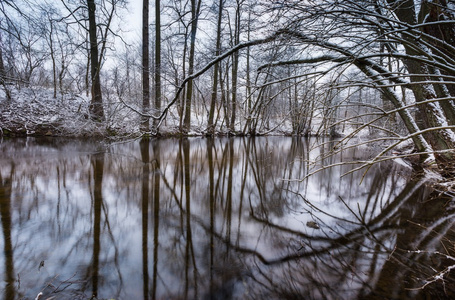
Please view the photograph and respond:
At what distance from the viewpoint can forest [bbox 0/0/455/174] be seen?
7.13 feet

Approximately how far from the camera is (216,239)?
8.34ft

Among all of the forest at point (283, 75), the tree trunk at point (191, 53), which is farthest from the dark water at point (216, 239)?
the tree trunk at point (191, 53)

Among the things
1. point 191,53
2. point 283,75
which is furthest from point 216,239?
point 191,53

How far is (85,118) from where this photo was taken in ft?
34.0

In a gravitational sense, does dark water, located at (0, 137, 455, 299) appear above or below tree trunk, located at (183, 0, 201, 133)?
below

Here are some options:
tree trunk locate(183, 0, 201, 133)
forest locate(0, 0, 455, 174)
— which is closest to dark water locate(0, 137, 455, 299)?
forest locate(0, 0, 455, 174)

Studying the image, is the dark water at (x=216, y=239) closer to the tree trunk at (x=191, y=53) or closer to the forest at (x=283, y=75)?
the forest at (x=283, y=75)

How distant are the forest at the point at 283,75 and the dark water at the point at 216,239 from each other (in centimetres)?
94

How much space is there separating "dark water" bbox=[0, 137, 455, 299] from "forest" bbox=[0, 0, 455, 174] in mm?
941

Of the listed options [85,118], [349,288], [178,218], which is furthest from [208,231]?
[85,118]

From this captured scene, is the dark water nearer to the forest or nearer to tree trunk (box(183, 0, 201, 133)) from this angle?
the forest

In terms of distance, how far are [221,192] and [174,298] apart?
2656 millimetres

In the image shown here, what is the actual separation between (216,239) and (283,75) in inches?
141

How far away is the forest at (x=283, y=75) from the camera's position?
7.13 ft
